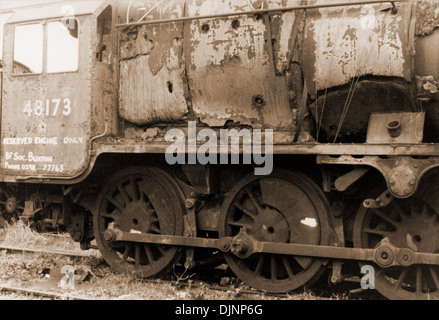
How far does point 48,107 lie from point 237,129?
2209mm

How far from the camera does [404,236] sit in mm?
4715

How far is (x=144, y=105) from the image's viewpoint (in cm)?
573

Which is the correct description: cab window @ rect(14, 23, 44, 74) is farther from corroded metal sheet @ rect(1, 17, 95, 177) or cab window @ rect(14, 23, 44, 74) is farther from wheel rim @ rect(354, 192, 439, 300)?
wheel rim @ rect(354, 192, 439, 300)

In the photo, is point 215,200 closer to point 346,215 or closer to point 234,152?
point 234,152

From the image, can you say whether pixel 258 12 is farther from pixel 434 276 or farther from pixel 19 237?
pixel 19 237

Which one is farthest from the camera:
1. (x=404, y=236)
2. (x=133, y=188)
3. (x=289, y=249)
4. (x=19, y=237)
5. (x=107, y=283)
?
(x=19, y=237)

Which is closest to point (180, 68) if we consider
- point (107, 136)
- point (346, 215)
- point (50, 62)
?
point (107, 136)

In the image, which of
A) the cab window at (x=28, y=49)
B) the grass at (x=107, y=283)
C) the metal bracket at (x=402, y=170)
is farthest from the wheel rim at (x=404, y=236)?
the cab window at (x=28, y=49)

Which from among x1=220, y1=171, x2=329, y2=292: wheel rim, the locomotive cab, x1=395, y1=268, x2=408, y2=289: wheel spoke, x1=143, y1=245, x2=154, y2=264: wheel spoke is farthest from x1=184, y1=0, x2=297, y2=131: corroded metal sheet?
x1=395, y1=268, x2=408, y2=289: wheel spoke

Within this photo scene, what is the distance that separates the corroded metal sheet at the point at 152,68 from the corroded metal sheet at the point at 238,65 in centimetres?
16

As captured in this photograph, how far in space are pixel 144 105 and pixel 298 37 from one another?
1800mm

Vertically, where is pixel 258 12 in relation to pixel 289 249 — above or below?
above

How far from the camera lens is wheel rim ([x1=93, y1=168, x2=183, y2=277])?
5691 mm

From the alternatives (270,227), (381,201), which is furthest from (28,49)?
(381,201)
